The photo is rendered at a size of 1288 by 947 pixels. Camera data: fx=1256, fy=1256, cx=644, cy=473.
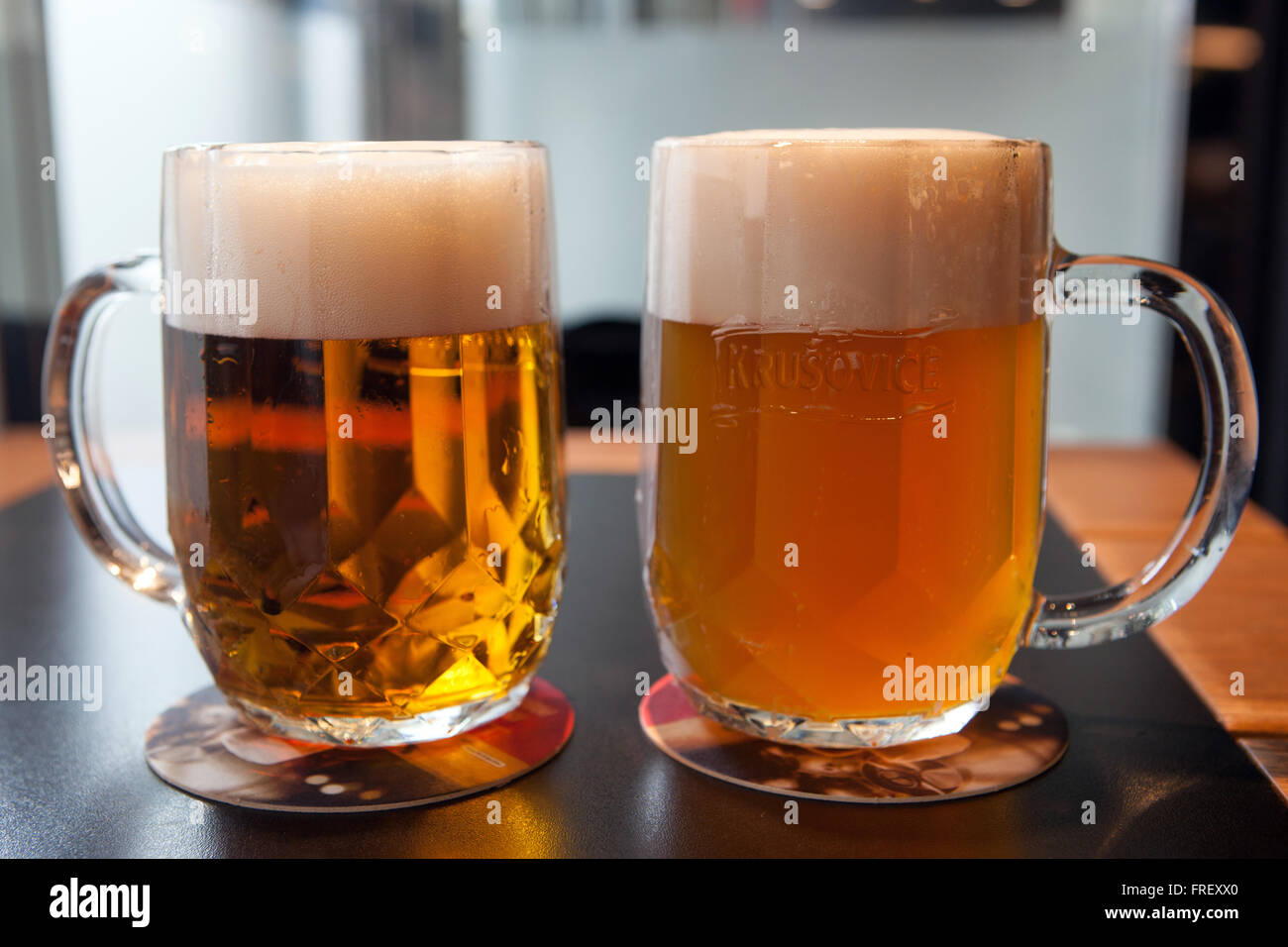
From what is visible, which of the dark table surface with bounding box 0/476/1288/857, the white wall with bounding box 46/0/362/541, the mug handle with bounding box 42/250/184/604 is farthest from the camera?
the white wall with bounding box 46/0/362/541

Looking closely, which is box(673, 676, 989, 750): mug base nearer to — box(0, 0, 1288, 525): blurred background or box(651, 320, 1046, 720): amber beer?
box(651, 320, 1046, 720): amber beer

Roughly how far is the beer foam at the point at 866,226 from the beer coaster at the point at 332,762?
265 mm

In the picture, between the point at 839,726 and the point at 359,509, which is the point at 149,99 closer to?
the point at 359,509

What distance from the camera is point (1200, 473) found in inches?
27.5

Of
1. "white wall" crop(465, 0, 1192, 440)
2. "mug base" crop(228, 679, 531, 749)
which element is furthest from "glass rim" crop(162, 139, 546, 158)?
"white wall" crop(465, 0, 1192, 440)

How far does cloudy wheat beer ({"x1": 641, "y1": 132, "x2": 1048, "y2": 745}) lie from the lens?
622 mm

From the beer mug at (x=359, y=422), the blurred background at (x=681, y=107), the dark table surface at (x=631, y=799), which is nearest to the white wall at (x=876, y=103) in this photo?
the blurred background at (x=681, y=107)

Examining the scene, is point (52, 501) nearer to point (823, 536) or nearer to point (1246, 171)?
point (823, 536)

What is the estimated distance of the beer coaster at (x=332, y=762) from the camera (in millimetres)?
644

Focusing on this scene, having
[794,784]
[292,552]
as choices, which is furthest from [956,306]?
[292,552]

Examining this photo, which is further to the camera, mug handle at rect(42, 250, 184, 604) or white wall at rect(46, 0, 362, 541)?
white wall at rect(46, 0, 362, 541)

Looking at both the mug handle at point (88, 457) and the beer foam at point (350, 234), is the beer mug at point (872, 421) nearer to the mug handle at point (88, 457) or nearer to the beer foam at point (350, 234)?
the beer foam at point (350, 234)

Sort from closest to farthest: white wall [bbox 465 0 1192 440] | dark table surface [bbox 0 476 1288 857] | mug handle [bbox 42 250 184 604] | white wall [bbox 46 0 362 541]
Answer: dark table surface [bbox 0 476 1288 857] < mug handle [bbox 42 250 184 604] < white wall [bbox 46 0 362 541] < white wall [bbox 465 0 1192 440]
